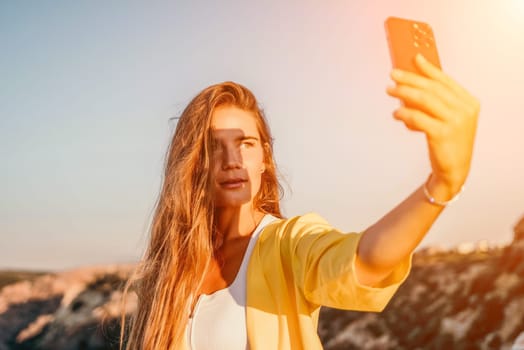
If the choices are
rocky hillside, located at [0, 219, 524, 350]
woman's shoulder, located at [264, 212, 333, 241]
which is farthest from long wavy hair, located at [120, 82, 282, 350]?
rocky hillside, located at [0, 219, 524, 350]

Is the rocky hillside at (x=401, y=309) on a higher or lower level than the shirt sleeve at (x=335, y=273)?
lower

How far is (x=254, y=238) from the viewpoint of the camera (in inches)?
75.4

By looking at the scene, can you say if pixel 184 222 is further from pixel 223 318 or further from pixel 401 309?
pixel 401 309

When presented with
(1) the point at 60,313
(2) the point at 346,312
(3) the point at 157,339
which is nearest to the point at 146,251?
(3) the point at 157,339

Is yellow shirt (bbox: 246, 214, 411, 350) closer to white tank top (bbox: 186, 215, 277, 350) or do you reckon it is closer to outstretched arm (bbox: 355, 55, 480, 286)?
white tank top (bbox: 186, 215, 277, 350)

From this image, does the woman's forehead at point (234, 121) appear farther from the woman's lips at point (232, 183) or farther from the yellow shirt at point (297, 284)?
the yellow shirt at point (297, 284)

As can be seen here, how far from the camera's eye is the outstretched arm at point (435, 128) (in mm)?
985

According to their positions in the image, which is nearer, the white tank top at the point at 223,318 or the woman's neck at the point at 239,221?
the white tank top at the point at 223,318

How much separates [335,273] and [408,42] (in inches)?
18.3

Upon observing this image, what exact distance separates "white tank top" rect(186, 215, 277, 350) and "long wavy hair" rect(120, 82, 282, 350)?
77 mm

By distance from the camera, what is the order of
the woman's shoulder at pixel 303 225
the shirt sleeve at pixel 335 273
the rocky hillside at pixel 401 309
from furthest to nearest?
the rocky hillside at pixel 401 309, the woman's shoulder at pixel 303 225, the shirt sleeve at pixel 335 273

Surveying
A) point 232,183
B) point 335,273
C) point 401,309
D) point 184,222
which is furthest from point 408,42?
point 401,309

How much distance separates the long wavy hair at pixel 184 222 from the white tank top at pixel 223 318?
8 cm

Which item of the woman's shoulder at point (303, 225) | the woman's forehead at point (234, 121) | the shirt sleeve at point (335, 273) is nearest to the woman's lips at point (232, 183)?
the woman's forehead at point (234, 121)
